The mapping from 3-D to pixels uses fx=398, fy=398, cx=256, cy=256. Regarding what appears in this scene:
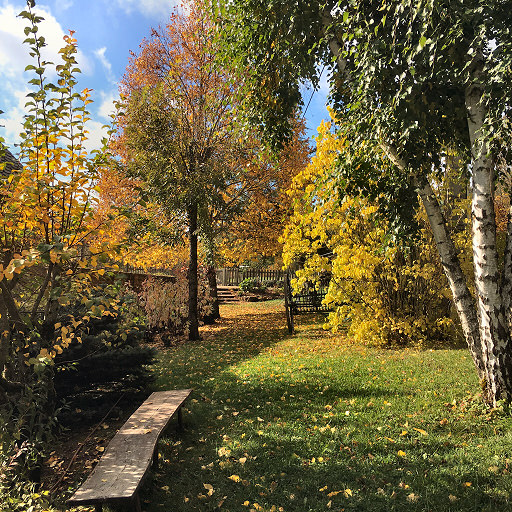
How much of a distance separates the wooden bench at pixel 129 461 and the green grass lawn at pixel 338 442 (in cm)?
35

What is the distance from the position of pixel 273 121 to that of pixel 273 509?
5.76 m

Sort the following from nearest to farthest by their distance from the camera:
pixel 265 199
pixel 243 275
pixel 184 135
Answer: pixel 184 135, pixel 265 199, pixel 243 275

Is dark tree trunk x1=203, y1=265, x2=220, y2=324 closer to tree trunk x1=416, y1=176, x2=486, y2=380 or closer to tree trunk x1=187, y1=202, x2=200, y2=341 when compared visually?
tree trunk x1=187, y1=202, x2=200, y2=341

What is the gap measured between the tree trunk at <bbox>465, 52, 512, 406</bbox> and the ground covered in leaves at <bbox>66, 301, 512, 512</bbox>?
492 mm

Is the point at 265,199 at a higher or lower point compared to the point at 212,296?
higher

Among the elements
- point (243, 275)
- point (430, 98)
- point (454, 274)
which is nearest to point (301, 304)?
point (454, 274)

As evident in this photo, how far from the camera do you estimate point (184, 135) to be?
36.8 feet

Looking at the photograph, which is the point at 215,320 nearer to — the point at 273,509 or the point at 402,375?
the point at 402,375

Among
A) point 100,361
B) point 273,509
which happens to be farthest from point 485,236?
point 100,361

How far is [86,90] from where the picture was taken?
3377mm

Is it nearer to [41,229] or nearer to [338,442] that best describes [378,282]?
[338,442]

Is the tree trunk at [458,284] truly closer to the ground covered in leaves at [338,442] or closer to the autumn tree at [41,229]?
the ground covered in leaves at [338,442]

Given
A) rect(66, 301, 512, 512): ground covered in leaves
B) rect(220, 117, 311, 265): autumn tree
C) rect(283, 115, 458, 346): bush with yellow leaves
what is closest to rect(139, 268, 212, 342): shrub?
rect(220, 117, 311, 265): autumn tree

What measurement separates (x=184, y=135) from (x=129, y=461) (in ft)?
31.1
